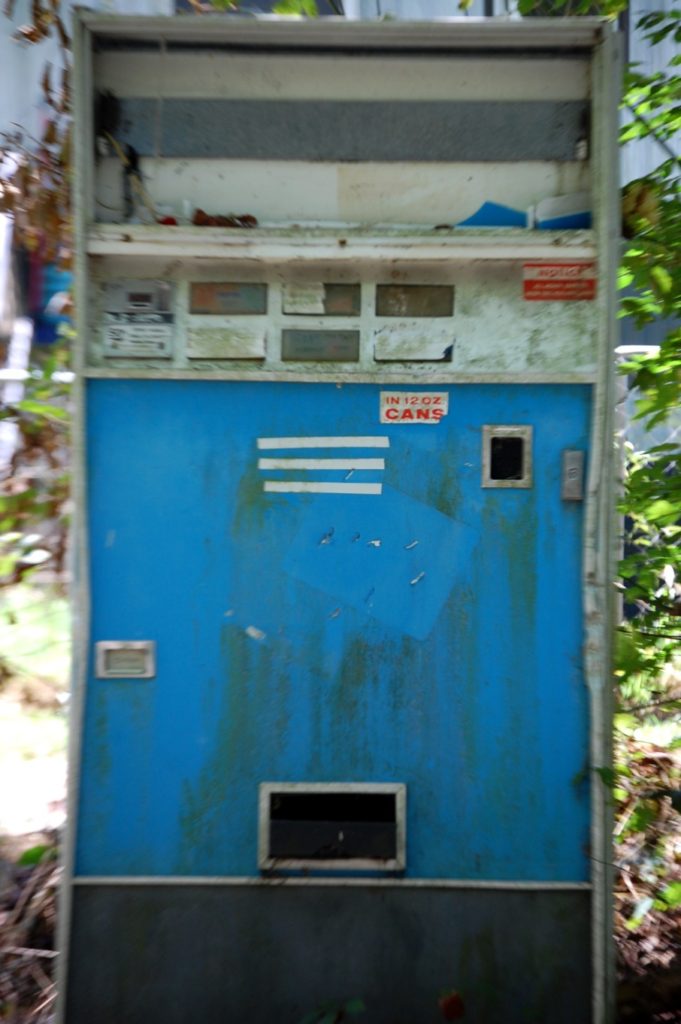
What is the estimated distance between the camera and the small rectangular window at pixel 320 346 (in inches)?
97.0

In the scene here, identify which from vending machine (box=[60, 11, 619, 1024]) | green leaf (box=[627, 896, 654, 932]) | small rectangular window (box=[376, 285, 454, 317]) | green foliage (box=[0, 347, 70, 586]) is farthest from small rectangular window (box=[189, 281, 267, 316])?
green leaf (box=[627, 896, 654, 932])

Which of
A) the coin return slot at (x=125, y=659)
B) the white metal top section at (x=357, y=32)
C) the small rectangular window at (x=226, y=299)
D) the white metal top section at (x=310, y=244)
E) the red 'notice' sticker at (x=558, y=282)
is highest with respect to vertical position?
the white metal top section at (x=357, y=32)

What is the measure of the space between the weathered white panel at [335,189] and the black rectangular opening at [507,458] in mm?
610

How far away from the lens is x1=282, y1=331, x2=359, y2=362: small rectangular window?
2.46m

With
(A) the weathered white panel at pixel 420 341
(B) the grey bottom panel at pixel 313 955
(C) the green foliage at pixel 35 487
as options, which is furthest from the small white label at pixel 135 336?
(B) the grey bottom panel at pixel 313 955

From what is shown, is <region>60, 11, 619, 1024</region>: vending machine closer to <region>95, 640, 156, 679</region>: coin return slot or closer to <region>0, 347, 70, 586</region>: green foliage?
<region>95, 640, 156, 679</region>: coin return slot

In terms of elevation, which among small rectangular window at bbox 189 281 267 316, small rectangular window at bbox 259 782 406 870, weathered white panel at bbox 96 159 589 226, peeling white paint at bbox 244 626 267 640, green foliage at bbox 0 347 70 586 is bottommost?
small rectangular window at bbox 259 782 406 870

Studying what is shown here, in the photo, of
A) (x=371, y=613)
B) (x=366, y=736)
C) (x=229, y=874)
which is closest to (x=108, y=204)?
(x=371, y=613)

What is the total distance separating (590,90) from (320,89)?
0.72 m

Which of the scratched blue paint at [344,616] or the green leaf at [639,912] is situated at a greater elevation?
Answer: the scratched blue paint at [344,616]

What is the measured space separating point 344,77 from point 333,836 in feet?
6.63

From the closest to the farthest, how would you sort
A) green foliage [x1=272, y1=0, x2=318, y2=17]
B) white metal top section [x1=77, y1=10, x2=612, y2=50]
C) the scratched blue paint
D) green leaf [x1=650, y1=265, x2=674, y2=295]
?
1. white metal top section [x1=77, y1=10, x2=612, y2=50]
2. the scratched blue paint
3. green leaf [x1=650, y1=265, x2=674, y2=295]
4. green foliage [x1=272, y1=0, x2=318, y2=17]

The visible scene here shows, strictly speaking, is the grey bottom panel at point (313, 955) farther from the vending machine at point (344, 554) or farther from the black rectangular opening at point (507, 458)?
the black rectangular opening at point (507, 458)

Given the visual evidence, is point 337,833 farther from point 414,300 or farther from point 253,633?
point 414,300
